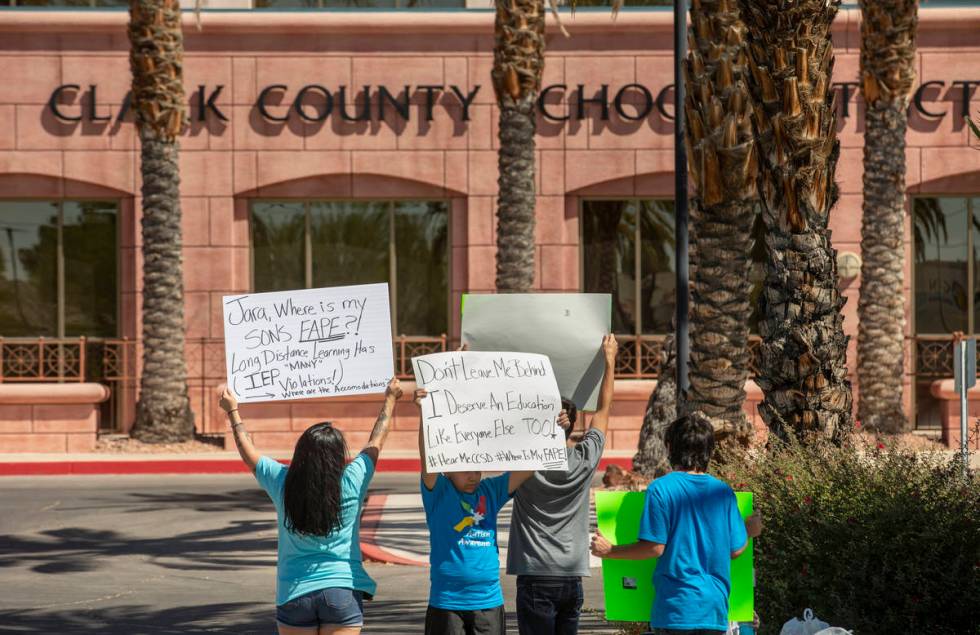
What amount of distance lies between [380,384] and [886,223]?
18.5 m

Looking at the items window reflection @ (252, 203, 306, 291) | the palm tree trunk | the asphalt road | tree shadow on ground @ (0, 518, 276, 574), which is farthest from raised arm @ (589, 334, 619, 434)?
window reflection @ (252, 203, 306, 291)

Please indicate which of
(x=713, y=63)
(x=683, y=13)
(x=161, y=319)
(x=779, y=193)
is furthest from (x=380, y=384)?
(x=161, y=319)

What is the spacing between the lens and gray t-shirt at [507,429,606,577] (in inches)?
273

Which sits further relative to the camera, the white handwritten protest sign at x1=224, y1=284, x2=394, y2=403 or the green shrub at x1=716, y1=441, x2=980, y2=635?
the green shrub at x1=716, y1=441, x2=980, y2=635

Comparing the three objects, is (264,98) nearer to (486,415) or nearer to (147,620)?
(147,620)

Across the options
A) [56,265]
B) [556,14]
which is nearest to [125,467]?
[56,265]

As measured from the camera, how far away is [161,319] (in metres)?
23.9

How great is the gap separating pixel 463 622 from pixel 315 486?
0.91 m

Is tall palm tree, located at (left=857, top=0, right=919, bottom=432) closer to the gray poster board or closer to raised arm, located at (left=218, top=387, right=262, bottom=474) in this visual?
the gray poster board

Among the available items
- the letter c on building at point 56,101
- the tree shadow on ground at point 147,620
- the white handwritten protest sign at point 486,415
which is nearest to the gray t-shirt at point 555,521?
the white handwritten protest sign at point 486,415

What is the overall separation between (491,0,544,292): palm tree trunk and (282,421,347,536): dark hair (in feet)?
55.2

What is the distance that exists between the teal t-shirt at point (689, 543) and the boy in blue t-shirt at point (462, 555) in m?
0.71

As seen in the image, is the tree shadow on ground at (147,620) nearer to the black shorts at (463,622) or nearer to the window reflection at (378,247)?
the black shorts at (463,622)

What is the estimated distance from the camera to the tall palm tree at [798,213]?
442 inches
